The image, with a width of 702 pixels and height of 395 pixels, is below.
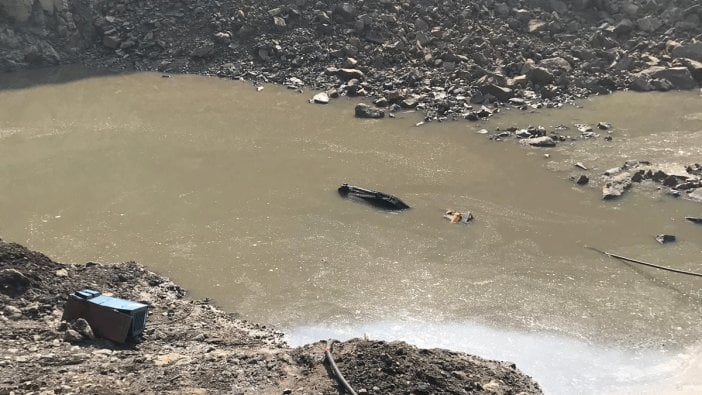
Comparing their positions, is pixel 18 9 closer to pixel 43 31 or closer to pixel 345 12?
pixel 43 31

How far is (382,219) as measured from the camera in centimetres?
1225

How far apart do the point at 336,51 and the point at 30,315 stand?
1389cm

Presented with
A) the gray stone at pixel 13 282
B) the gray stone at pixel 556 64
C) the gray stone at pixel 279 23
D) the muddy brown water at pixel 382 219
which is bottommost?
the muddy brown water at pixel 382 219

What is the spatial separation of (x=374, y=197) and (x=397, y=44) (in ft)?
27.8

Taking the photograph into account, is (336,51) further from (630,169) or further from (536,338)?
(536,338)

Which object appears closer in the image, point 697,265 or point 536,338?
point 536,338

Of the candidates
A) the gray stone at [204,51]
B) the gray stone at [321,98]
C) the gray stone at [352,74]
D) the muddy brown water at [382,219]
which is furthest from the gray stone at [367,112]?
the gray stone at [204,51]

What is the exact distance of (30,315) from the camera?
7.98 meters

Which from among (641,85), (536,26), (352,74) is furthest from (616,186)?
(536,26)

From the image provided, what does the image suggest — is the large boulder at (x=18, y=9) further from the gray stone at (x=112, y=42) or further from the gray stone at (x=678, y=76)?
the gray stone at (x=678, y=76)

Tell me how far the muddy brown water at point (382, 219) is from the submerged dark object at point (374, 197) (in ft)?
0.88

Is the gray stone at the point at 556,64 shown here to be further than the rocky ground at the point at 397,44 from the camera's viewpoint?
Yes

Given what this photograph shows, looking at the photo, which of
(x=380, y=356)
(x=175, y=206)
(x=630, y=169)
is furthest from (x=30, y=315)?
(x=630, y=169)

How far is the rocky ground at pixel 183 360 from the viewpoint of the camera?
650 centimetres
